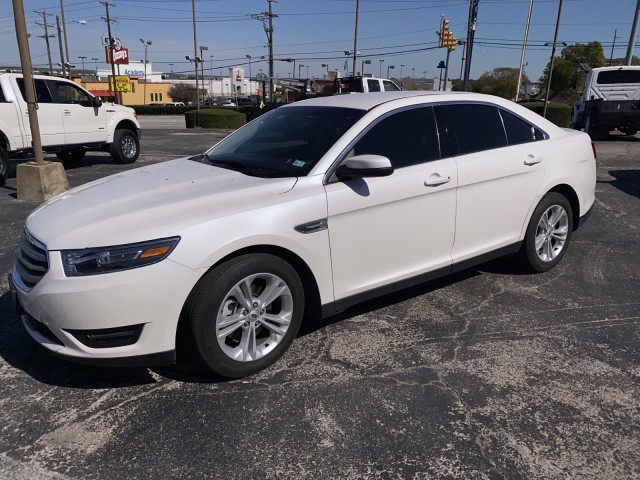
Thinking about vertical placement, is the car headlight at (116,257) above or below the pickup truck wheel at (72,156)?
above

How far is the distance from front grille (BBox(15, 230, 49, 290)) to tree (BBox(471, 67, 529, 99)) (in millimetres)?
70070

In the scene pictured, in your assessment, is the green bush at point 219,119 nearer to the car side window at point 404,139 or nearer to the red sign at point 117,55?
the red sign at point 117,55

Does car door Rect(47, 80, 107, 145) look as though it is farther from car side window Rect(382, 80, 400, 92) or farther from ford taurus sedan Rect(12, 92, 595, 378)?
car side window Rect(382, 80, 400, 92)

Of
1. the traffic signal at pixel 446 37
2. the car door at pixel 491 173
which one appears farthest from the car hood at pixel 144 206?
the traffic signal at pixel 446 37

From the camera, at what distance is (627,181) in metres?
9.70

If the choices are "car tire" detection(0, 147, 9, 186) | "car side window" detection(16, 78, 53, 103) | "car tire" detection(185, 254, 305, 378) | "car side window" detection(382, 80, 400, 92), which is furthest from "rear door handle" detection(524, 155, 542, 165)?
"car side window" detection(382, 80, 400, 92)

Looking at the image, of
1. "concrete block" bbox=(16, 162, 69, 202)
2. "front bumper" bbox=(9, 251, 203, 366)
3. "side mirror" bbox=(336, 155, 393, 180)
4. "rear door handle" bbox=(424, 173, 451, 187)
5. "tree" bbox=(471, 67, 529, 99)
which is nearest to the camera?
"front bumper" bbox=(9, 251, 203, 366)

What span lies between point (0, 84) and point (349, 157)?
909cm

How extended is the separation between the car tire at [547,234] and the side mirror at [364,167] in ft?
6.41

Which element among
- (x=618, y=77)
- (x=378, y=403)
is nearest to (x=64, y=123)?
(x=378, y=403)

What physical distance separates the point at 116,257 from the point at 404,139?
2.15 metres

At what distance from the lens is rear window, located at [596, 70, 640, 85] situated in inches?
652

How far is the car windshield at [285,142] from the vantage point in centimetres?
355

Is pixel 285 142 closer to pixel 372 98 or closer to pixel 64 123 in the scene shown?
pixel 372 98
